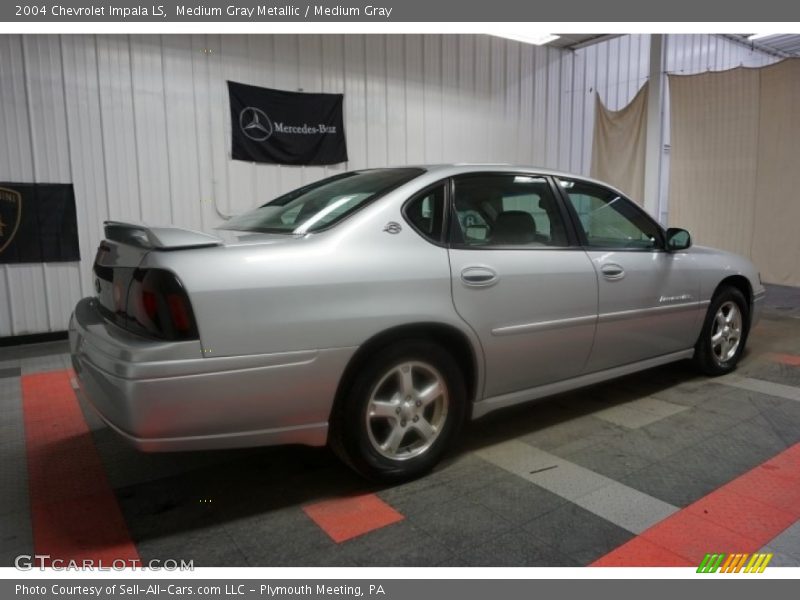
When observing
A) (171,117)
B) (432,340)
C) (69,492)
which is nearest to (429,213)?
(432,340)

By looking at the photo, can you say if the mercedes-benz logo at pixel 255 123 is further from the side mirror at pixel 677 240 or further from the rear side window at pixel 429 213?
the side mirror at pixel 677 240

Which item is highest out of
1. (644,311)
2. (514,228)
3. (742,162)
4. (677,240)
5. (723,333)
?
(742,162)

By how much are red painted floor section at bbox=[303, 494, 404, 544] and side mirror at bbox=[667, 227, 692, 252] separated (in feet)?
8.06

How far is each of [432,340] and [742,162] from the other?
306 inches

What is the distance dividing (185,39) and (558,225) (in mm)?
4968

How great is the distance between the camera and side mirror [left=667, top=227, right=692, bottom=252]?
3.61 m

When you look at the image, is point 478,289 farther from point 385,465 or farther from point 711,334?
point 711,334

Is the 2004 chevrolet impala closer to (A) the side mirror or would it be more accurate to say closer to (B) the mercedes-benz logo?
(A) the side mirror

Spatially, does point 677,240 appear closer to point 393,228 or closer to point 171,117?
point 393,228

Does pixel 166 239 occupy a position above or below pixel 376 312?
above

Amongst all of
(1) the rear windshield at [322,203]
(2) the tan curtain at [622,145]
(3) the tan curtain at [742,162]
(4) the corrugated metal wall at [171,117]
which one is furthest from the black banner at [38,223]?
(3) the tan curtain at [742,162]

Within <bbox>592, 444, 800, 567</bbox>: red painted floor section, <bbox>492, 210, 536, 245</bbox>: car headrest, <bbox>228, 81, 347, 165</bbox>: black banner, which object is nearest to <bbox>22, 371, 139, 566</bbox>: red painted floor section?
<bbox>592, 444, 800, 567</bbox>: red painted floor section

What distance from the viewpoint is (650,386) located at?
4043 mm

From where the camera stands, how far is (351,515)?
2.32 m
